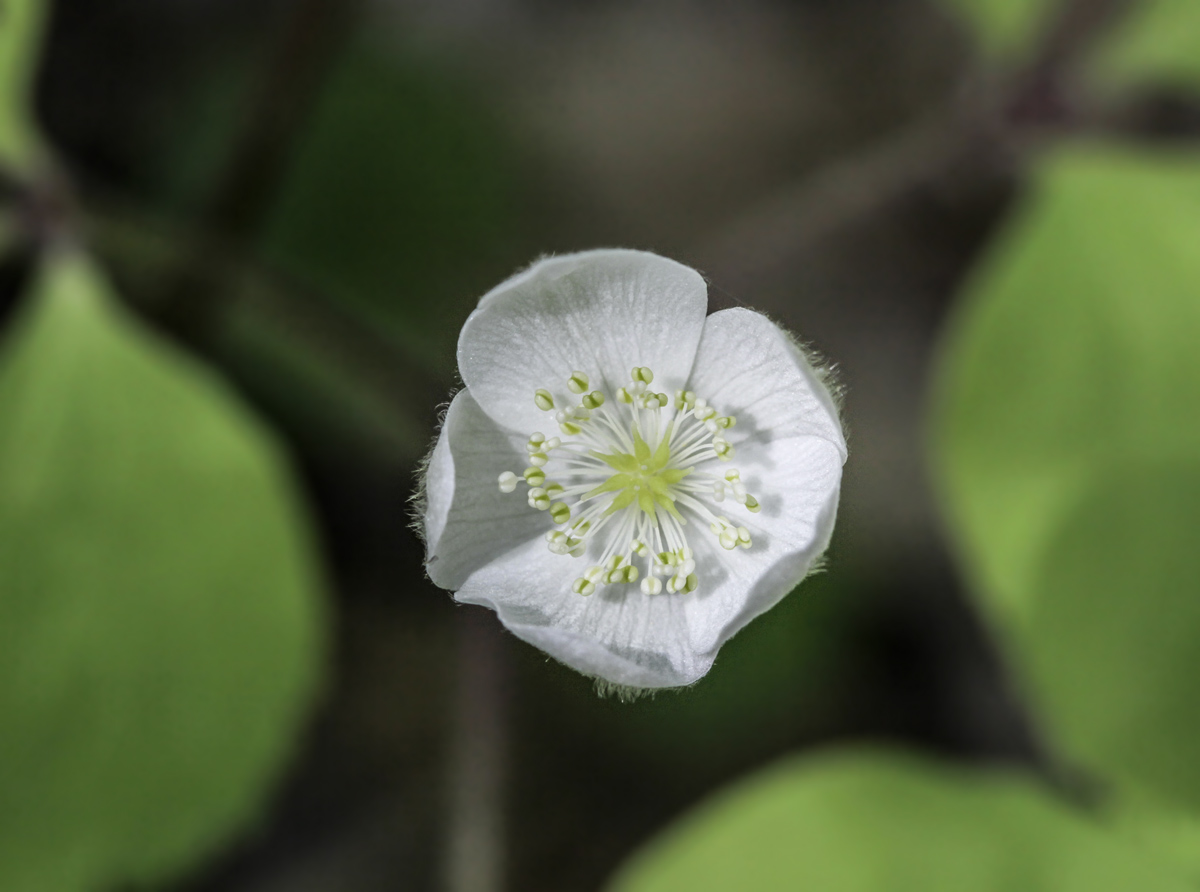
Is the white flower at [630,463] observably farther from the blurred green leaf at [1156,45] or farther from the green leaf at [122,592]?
the blurred green leaf at [1156,45]

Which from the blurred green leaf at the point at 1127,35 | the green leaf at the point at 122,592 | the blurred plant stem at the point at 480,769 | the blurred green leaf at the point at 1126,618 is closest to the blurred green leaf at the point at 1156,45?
the blurred green leaf at the point at 1127,35

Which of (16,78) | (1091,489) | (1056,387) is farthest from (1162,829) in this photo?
(16,78)

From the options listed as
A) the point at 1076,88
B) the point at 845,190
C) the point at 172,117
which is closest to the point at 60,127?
the point at 172,117

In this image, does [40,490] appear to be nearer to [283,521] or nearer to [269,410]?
[283,521]

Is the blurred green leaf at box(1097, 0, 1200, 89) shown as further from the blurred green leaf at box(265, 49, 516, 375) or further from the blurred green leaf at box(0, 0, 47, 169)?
the blurred green leaf at box(0, 0, 47, 169)

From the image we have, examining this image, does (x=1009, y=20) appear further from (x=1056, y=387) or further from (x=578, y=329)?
(x=578, y=329)
